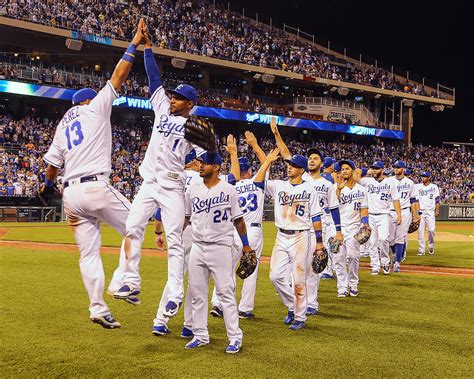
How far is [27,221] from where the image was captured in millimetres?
28219

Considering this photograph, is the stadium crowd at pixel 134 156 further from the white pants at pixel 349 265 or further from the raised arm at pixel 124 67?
the raised arm at pixel 124 67

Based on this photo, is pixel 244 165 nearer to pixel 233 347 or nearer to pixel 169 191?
pixel 169 191

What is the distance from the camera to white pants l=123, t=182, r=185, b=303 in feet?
20.3

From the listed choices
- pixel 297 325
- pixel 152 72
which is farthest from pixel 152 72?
pixel 297 325

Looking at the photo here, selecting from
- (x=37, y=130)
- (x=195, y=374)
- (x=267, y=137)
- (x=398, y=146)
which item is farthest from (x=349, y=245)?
(x=398, y=146)

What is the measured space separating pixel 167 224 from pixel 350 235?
5.04 m

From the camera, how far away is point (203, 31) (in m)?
45.3

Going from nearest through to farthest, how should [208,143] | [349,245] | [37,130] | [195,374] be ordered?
[195,374] < [208,143] < [349,245] < [37,130]

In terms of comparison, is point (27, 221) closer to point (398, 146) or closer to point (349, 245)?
point (349, 245)

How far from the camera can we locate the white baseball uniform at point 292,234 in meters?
7.57

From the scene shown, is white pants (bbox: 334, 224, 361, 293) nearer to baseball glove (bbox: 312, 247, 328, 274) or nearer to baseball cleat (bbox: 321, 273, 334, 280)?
baseball cleat (bbox: 321, 273, 334, 280)

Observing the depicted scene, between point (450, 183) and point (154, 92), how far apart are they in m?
46.9

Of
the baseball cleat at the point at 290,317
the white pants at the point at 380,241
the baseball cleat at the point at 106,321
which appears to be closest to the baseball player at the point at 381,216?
the white pants at the point at 380,241

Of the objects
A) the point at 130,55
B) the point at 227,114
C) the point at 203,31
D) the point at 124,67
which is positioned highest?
the point at 203,31
